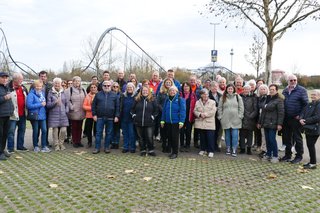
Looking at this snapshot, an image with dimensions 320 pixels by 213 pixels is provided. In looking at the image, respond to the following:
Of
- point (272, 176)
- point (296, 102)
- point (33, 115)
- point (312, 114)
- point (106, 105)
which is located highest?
point (296, 102)

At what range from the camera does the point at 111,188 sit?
5215 mm

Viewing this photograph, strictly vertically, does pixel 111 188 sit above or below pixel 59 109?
below

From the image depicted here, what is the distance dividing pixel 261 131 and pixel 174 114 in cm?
260

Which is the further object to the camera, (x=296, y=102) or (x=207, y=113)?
(x=207, y=113)

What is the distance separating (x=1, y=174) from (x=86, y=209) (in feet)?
8.30

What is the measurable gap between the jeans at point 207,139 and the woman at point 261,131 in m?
1.32

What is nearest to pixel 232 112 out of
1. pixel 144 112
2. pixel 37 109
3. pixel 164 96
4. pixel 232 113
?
pixel 232 113

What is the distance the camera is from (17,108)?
7.40 meters

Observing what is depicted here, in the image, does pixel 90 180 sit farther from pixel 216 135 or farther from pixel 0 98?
pixel 216 135

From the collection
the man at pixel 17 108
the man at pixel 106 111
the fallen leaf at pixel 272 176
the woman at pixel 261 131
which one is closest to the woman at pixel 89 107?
the man at pixel 106 111

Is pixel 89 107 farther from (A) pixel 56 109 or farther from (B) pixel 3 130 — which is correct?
(B) pixel 3 130

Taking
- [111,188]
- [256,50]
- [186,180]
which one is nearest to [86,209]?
[111,188]

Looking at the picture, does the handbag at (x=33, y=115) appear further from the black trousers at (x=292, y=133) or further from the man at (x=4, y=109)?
the black trousers at (x=292, y=133)

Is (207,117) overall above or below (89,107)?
below
